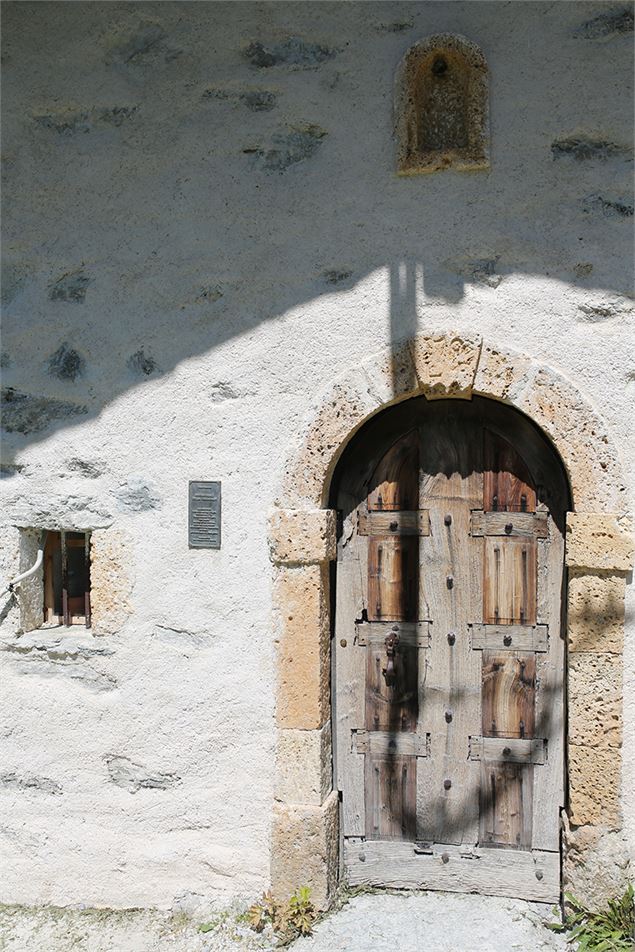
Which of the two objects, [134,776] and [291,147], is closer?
[291,147]

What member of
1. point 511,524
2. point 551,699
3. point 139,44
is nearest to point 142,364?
point 139,44

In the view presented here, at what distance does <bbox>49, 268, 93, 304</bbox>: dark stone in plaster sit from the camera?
10.7 feet

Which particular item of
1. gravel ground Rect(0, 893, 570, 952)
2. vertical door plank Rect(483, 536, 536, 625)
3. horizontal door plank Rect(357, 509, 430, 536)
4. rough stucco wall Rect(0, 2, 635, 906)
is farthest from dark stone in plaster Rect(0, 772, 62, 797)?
vertical door plank Rect(483, 536, 536, 625)

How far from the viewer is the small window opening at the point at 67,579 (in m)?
3.39

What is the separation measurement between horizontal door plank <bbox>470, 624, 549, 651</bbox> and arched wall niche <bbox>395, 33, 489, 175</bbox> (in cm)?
175

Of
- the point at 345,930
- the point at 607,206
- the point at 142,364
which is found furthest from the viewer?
the point at 142,364

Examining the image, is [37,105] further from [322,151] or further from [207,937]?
[207,937]

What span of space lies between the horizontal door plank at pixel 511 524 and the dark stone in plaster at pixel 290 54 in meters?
1.85

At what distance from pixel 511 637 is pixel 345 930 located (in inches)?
49.8

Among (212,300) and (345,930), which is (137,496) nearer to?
(212,300)

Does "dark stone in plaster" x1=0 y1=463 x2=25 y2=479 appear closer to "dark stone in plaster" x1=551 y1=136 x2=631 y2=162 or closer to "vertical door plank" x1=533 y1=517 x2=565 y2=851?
"vertical door plank" x1=533 y1=517 x2=565 y2=851

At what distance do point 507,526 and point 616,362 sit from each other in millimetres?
729

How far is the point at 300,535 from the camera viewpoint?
3062 mm

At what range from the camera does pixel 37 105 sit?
3.30m
